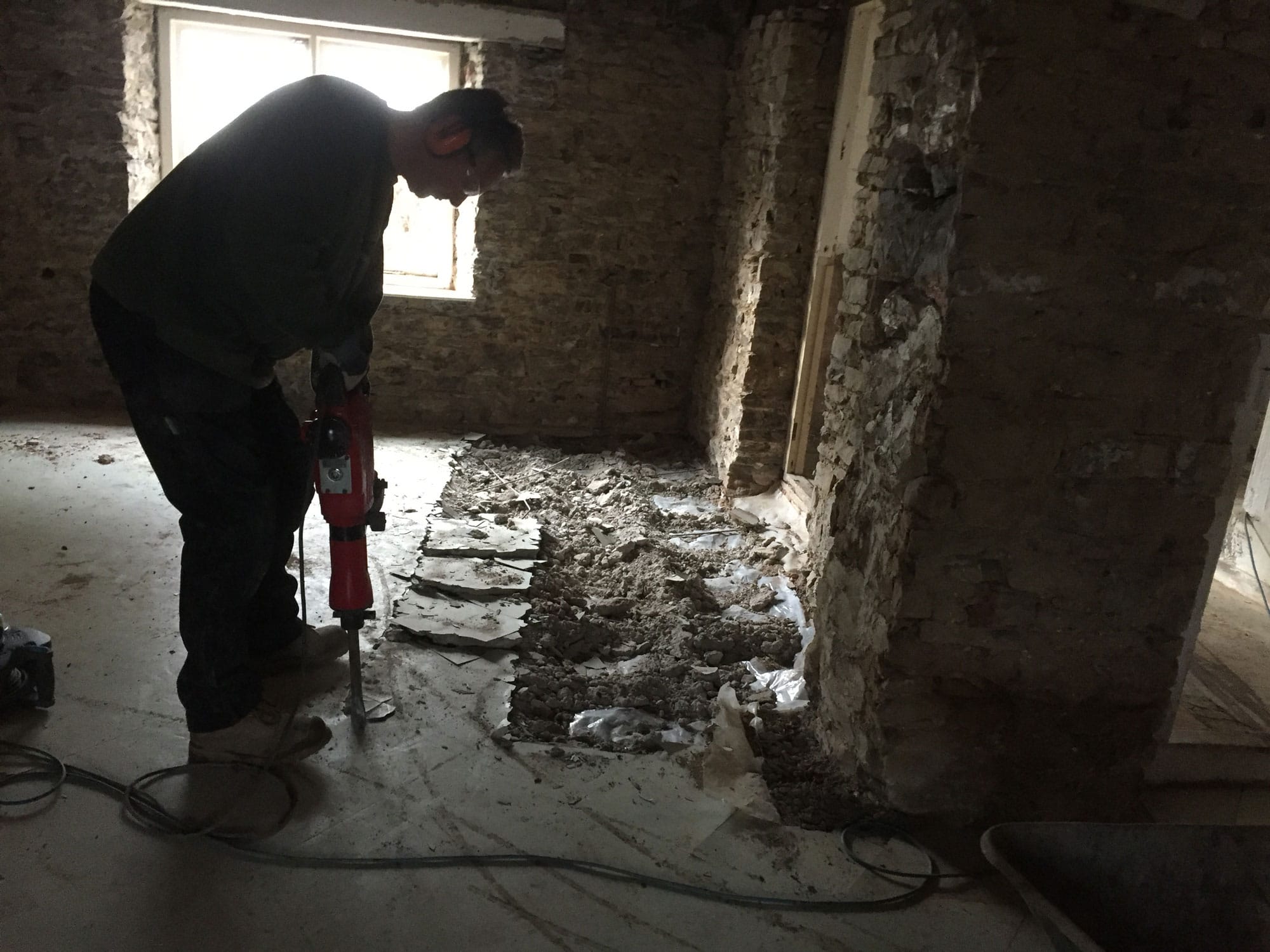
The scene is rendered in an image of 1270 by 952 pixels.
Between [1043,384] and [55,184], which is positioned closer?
[1043,384]

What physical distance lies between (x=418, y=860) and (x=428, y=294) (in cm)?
427

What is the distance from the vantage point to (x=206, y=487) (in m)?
1.95

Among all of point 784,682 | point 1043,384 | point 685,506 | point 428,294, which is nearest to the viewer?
point 1043,384

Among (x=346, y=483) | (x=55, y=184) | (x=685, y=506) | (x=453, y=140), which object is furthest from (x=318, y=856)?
(x=55, y=184)

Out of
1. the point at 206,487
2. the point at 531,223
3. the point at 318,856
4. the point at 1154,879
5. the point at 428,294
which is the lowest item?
the point at 318,856

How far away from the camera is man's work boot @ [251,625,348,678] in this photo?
251 centimetres

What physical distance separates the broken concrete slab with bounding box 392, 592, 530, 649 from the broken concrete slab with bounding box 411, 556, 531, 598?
0.05 meters

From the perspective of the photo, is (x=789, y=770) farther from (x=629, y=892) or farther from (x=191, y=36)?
(x=191, y=36)

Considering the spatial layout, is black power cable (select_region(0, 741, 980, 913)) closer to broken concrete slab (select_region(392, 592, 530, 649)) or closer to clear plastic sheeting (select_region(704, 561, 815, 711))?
clear plastic sheeting (select_region(704, 561, 815, 711))

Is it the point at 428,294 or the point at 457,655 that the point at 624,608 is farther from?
the point at 428,294

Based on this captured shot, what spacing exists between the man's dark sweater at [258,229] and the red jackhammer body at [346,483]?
0.15 m

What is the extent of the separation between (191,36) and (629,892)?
18.0 ft

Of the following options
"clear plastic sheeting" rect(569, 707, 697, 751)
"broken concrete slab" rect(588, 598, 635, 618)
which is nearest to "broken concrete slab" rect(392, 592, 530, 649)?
"broken concrete slab" rect(588, 598, 635, 618)

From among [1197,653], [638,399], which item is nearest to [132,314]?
[1197,653]
